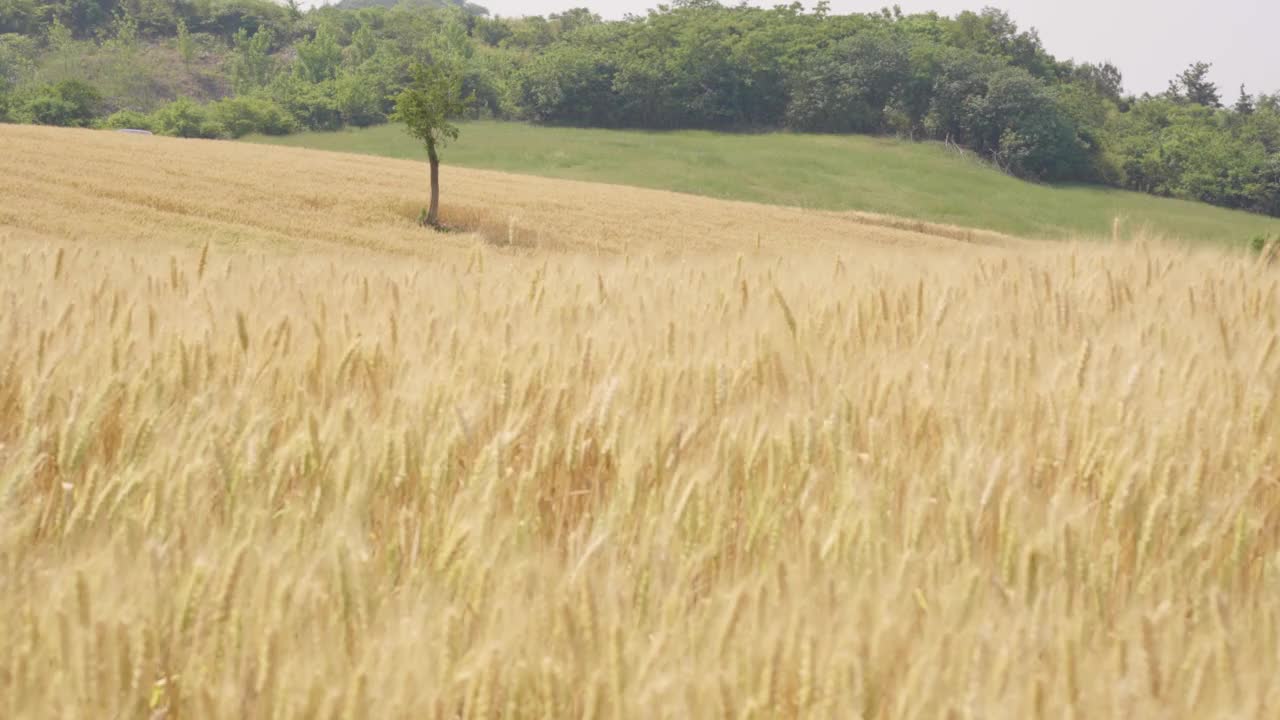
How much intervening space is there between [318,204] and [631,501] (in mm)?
29275

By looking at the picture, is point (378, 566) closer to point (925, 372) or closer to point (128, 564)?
point (128, 564)

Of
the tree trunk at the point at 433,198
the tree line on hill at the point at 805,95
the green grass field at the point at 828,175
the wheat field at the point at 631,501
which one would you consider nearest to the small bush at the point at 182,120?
the tree line on hill at the point at 805,95

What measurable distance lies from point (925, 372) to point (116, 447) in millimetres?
1654

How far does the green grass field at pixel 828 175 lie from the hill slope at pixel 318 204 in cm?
1392

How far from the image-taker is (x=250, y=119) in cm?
7450

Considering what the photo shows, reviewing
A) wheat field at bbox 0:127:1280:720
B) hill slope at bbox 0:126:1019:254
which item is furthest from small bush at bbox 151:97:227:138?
wheat field at bbox 0:127:1280:720

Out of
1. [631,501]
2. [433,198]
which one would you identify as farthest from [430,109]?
[631,501]

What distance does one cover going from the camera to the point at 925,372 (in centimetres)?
227

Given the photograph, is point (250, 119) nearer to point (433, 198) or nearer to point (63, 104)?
point (63, 104)

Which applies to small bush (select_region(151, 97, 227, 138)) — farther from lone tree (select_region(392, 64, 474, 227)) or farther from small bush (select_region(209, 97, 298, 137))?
lone tree (select_region(392, 64, 474, 227))

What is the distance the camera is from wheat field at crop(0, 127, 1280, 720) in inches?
38.8

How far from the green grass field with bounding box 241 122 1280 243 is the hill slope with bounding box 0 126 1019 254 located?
1392cm

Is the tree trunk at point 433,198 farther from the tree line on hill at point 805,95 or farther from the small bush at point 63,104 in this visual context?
the small bush at point 63,104

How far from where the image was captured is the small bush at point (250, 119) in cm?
7306
